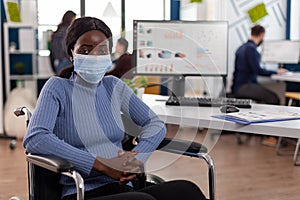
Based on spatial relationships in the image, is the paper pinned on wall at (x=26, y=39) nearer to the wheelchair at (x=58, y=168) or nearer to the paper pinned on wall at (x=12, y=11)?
the paper pinned on wall at (x=12, y=11)

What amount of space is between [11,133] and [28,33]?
3.60 ft

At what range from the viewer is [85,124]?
188 centimetres

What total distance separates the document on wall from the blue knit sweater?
1.18ft

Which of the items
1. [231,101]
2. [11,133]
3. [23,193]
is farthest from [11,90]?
[231,101]

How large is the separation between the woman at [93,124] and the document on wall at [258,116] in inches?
14.1

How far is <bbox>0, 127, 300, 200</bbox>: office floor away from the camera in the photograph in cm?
329

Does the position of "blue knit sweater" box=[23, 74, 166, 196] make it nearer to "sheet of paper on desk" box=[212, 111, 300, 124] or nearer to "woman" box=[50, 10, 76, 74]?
"sheet of paper on desk" box=[212, 111, 300, 124]

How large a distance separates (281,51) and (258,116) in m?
3.54

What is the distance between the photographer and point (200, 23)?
2.96 meters

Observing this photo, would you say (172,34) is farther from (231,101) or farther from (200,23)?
(231,101)

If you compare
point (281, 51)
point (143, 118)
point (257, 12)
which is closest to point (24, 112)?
point (143, 118)

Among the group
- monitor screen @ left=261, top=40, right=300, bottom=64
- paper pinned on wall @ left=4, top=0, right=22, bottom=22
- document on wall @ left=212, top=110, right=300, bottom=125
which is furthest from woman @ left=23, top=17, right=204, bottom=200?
monitor screen @ left=261, top=40, right=300, bottom=64

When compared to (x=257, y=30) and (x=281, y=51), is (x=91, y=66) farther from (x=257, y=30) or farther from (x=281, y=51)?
(x=281, y=51)

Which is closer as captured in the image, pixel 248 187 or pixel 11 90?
pixel 248 187
